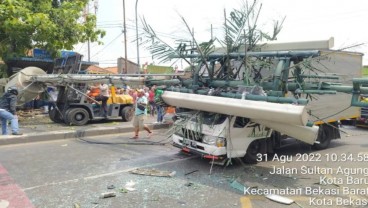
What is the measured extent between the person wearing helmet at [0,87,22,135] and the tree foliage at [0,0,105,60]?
4401 mm

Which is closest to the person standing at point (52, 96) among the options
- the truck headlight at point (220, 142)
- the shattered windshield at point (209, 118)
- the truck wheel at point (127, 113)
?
the truck wheel at point (127, 113)

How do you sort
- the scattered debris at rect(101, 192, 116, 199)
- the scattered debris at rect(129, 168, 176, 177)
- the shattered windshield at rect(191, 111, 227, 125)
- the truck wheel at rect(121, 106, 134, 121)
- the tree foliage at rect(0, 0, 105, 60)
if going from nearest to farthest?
the scattered debris at rect(101, 192, 116, 199) → the scattered debris at rect(129, 168, 176, 177) → the shattered windshield at rect(191, 111, 227, 125) → the tree foliage at rect(0, 0, 105, 60) → the truck wheel at rect(121, 106, 134, 121)

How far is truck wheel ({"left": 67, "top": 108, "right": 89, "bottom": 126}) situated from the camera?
14180 mm

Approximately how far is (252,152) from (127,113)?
8.88 meters

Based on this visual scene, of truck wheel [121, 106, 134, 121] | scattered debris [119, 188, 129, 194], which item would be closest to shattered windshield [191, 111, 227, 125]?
scattered debris [119, 188, 129, 194]

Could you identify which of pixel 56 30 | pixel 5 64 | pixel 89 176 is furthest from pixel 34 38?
pixel 89 176

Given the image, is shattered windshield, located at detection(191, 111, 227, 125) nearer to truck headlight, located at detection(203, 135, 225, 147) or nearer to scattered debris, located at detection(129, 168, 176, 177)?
truck headlight, located at detection(203, 135, 225, 147)

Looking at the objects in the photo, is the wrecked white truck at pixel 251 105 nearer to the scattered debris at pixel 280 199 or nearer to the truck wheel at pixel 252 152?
the truck wheel at pixel 252 152

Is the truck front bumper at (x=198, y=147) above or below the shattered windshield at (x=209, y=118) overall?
below

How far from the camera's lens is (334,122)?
1042 centimetres

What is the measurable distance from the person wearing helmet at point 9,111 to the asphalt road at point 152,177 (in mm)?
1086

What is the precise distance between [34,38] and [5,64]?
275 cm

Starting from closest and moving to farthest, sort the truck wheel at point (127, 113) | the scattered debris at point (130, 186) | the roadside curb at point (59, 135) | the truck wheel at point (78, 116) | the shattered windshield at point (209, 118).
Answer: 1. the scattered debris at point (130, 186)
2. the shattered windshield at point (209, 118)
3. the roadside curb at point (59, 135)
4. the truck wheel at point (78, 116)
5. the truck wheel at point (127, 113)

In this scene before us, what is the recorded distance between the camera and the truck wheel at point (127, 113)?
1595cm
